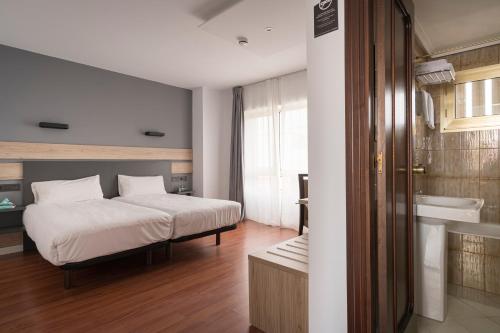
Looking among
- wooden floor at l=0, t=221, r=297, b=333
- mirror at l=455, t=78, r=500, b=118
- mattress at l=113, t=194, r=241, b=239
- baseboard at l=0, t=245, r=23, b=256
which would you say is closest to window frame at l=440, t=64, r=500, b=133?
mirror at l=455, t=78, r=500, b=118

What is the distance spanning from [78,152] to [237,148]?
256cm

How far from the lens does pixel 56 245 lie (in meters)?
2.21

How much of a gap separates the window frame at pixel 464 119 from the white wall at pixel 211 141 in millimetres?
3710

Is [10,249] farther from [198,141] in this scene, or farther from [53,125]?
[198,141]

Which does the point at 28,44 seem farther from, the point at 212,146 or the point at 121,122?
the point at 212,146

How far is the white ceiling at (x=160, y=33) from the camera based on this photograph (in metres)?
2.46

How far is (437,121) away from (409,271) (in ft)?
4.96

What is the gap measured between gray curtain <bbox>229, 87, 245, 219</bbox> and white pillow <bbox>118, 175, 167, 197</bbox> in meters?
1.34

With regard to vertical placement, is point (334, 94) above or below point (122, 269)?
above

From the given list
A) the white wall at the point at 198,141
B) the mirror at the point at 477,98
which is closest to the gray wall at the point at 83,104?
the white wall at the point at 198,141

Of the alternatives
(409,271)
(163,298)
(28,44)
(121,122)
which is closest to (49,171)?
(121,122)

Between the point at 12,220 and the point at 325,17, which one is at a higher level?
the point at 325,17

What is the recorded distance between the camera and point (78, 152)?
3969 mm

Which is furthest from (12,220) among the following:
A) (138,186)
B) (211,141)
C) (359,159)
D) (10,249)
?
(359,159)
